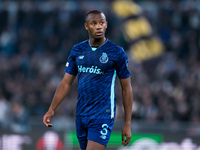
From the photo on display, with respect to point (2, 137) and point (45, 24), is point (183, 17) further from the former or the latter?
point (2, 137)

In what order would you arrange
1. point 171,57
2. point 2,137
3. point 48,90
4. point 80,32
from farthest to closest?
point 80,32, point 171,57, point 48,90, point 2,137

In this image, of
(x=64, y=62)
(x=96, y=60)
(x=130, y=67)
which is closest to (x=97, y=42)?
(x=96, y=60)

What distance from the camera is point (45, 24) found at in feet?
50.9

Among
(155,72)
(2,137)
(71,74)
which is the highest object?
(71,74)

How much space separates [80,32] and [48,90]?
10.8 feet

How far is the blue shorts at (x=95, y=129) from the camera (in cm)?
515

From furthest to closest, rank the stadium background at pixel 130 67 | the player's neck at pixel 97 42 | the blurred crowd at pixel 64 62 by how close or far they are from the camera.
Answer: the blurred crowd at pixel 64 62, the stadium background at pixel 130 67, the player's neck at pixel 97 42

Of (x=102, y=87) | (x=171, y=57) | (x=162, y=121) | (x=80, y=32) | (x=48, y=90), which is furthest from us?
(x=80, y=32)

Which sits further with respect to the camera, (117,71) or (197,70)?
(197,70)

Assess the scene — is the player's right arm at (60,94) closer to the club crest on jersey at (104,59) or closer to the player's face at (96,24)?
the club crest on jersey at (104,59)

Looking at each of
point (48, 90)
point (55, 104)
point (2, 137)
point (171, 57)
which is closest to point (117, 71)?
point (55, 104)

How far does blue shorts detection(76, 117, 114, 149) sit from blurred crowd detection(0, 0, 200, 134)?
498cm

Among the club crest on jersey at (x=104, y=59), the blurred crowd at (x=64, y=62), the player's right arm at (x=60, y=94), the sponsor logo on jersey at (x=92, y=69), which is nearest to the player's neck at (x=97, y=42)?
the club crest on jersey at (x=104, y=59)

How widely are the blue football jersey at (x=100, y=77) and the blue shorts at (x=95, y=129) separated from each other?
0.05 m
